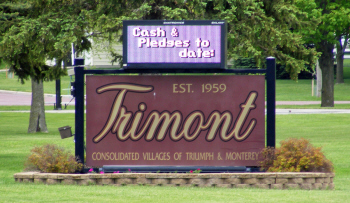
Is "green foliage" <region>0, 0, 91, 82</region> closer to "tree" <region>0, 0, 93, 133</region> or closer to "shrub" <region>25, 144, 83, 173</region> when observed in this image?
"tree" <region>0, 0, 93, 133</region>

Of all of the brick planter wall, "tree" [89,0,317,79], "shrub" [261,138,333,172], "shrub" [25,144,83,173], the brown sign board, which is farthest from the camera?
"tree" [89,0,317,79]

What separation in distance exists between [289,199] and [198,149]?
2866 millimetres

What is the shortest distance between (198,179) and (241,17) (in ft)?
35.8

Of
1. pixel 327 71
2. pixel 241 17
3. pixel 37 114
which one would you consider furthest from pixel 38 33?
pixel 327 71

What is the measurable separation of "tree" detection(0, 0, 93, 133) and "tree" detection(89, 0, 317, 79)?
101 cm

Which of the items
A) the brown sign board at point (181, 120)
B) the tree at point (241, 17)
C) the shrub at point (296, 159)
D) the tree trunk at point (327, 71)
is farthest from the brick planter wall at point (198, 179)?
the tree trunk at point (327, 71)

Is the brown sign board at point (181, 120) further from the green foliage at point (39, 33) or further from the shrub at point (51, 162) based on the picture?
the green foliage at point (39, 33)

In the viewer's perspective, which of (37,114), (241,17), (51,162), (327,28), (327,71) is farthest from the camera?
(327,71)

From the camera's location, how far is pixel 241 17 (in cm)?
2025

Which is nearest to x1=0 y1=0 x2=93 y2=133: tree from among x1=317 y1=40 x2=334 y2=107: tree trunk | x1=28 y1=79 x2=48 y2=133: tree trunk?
x1=28 y1=79 x2=48 y2=133: tree trunk

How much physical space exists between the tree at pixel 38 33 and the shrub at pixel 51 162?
8.79m

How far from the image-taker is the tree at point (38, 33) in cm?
1952

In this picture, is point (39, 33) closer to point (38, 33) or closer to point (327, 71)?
point (38, 33)

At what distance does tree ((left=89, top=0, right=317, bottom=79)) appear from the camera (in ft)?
63.6
